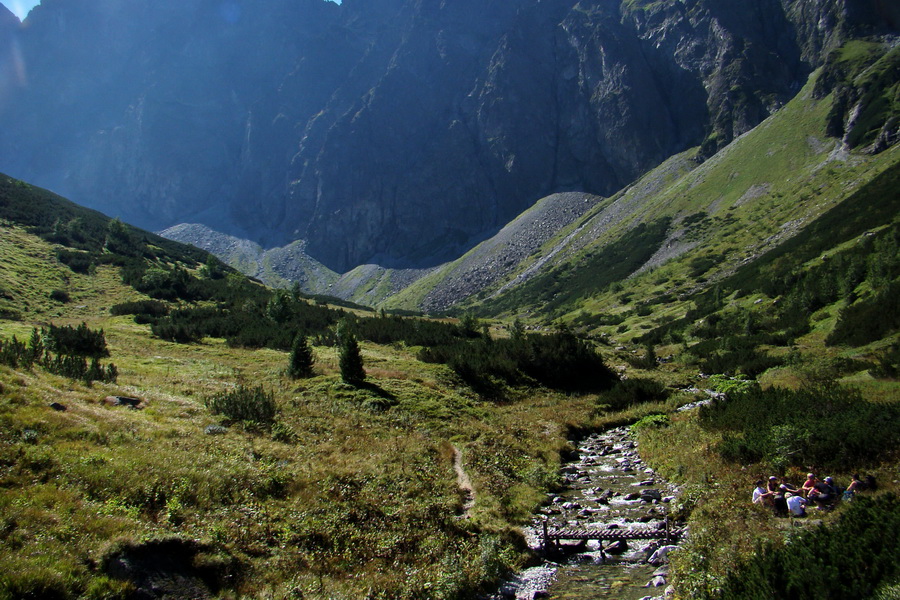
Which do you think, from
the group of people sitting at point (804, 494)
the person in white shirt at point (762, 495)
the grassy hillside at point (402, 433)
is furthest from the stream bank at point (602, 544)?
the group of people sitting at point (804, 494)

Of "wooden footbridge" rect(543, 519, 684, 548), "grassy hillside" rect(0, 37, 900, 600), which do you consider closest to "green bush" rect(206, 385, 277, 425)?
"grassy hillside" rect(0, 37, 900, 600)

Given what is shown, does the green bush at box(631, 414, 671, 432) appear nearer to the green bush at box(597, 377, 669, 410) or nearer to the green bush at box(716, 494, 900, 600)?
the green bush at box(597, 377, 669, 410)

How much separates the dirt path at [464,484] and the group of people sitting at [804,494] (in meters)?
7.77

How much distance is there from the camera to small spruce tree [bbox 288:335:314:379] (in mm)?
30984

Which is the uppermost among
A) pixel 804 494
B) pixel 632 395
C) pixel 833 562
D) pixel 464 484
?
pixel 632 395

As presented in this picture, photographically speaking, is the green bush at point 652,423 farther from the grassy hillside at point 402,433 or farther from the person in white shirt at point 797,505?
the person in white shirt at point 797,505

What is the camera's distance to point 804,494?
1038 centimetres

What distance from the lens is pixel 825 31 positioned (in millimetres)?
175875

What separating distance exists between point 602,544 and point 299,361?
79.4 ft

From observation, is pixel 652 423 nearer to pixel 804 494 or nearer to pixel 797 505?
pixel 804 494

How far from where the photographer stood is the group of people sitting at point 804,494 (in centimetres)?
968

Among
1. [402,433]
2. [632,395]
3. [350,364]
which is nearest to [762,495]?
[402,433]

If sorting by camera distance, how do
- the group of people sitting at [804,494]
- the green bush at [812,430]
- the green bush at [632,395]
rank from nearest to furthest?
the group of people sitting at [804,494], the green bush at [812,430], the green bush at [632,395]

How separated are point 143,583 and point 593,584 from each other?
28.7ft
